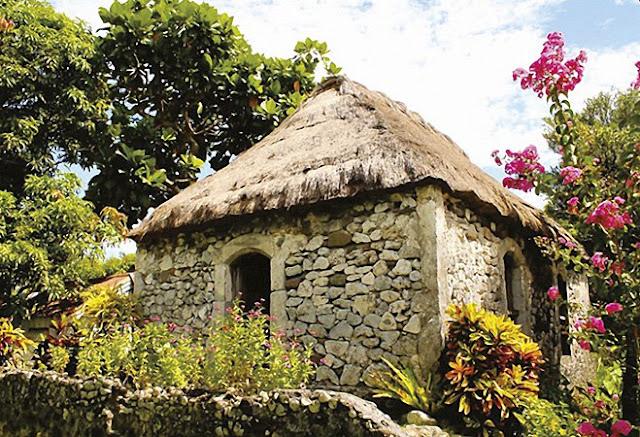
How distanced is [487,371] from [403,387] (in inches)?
35.1

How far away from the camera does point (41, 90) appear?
1141cm

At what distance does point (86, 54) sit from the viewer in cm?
1184

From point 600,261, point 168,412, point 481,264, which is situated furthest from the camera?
point 481,264

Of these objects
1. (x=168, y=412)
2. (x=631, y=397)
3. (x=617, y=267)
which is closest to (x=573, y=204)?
(x=617, y=267)

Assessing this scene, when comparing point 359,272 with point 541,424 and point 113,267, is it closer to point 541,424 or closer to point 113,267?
point 541,424

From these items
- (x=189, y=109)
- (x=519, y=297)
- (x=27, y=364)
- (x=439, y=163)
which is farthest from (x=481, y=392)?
(x=189, y=109)

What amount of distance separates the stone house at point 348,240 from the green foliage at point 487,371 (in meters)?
0.30

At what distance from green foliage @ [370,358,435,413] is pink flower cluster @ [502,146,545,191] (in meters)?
2.29

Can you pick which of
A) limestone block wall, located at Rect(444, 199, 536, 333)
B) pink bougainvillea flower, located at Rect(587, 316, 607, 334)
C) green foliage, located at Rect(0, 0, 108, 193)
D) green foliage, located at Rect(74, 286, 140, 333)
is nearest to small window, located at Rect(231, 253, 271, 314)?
green foliage, located at Rect(74, 286, 140, 333)

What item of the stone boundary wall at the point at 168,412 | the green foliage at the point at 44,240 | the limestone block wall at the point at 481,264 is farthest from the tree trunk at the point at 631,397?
the green foliage at the point at 44,240

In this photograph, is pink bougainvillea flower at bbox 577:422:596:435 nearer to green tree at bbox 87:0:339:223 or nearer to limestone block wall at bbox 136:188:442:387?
limestone block wall at bbox 136:188:442:387

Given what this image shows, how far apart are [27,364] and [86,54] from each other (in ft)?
22.7

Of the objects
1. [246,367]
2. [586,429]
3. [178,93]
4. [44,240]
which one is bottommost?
[586,429]

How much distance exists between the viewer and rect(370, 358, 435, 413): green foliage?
5.73m
